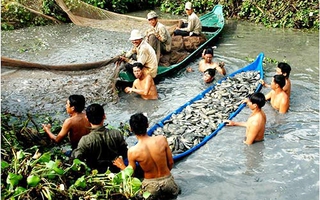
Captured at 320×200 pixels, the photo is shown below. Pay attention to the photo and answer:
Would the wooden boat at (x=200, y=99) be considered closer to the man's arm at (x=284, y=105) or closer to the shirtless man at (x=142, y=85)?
the man's arm at (x=284, y=105)

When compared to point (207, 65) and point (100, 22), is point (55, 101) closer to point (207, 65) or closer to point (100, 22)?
point (207, 65)

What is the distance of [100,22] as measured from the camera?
41.3 ft

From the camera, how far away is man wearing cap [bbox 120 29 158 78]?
26.6 feet

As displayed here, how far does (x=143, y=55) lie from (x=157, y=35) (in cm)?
167

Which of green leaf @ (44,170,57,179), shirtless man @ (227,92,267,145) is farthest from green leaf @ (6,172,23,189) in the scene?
shirtless man @ (227,92,267,145)

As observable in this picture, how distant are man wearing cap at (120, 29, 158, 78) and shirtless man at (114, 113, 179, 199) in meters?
3.71

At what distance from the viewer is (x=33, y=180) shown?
3.42m

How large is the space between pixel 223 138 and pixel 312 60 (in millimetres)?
5396

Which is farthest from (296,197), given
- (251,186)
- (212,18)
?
(212,18)

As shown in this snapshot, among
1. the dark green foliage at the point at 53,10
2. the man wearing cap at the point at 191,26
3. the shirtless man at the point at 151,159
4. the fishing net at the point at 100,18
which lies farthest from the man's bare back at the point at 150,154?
the dark green foliage at the point at 53,10

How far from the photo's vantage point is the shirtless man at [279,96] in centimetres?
735

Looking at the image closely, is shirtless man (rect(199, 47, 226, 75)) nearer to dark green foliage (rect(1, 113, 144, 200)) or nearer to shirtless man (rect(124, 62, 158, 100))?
shirtless man (rect(124, 62, 158, 100))

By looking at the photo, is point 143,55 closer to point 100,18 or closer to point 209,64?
point 209,64

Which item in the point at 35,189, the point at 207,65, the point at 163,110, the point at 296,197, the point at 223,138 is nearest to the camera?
the point at 35,189
